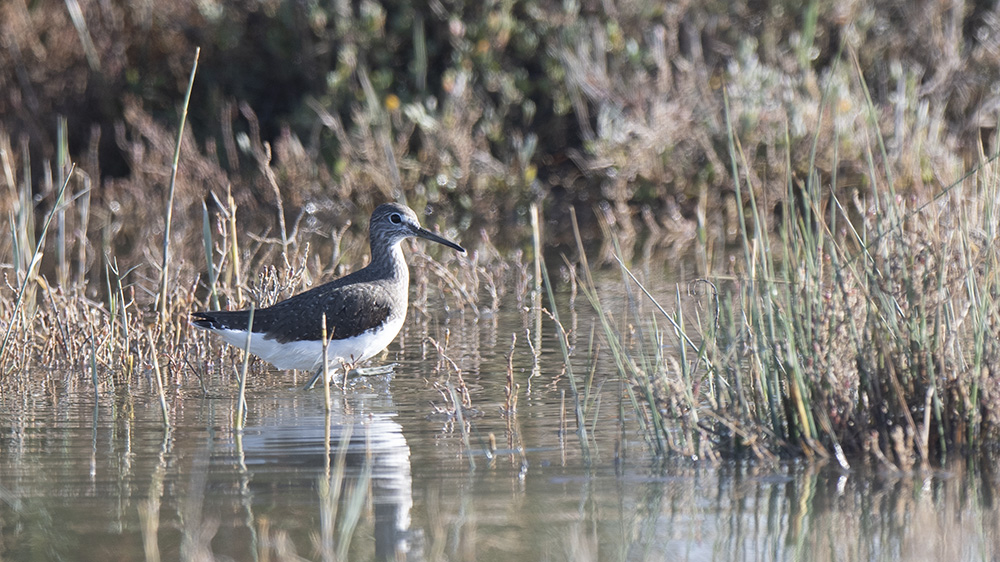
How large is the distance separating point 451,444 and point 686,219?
7.73 meters

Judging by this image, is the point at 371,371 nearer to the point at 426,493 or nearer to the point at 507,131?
the point at 426,493

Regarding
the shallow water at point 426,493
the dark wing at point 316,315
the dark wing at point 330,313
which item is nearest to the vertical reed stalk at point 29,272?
the shallow water at point 426,493

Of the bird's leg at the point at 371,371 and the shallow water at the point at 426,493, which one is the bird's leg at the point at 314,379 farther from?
the shallow water at the point at 426,493

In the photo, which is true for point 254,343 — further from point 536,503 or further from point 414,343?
point 536,503

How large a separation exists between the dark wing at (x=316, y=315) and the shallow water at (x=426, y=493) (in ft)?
1.82

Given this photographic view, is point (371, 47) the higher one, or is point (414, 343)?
point (371, 47)

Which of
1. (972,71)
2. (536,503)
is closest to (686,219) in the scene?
(972,71)

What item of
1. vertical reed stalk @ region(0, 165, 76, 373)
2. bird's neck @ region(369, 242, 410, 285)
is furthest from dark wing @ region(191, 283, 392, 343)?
vertical reed stalk @ region(0, 165, 76, 373)

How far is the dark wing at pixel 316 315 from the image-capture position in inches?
262

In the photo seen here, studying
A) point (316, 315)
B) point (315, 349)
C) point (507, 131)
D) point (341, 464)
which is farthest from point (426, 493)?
point (507, 131)

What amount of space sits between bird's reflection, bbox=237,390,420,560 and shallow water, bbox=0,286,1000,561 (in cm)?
1

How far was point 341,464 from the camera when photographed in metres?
4.43

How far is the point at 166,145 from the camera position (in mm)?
13312

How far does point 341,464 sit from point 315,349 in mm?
2386
